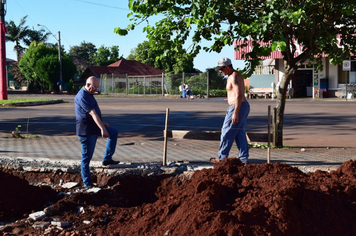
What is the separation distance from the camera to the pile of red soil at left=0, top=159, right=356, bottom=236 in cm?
390

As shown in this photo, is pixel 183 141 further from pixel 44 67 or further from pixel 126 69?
pixel 126 69

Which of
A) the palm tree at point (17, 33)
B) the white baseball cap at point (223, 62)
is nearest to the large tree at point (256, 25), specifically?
the white baseball cap at point (223, 62)

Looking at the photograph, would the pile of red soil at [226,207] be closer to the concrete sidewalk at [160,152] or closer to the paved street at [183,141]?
the concrete sidewalk at [160,152]

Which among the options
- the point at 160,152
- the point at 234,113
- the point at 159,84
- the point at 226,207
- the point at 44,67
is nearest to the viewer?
the point at 226,207

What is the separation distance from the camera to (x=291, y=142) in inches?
427

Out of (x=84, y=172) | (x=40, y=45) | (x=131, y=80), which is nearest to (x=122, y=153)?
(x=84, y=172)

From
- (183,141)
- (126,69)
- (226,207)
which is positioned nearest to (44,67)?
(126,69)

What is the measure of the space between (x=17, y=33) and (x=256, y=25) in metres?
77.1

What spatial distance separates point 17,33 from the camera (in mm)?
78125

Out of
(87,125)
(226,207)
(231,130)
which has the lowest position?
(226,207)

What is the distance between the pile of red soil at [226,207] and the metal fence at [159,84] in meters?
34.0

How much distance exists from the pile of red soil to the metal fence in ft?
112

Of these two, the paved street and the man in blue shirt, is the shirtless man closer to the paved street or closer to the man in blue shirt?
the paved street

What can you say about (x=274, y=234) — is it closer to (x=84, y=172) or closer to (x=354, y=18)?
(x=84, y=172)
